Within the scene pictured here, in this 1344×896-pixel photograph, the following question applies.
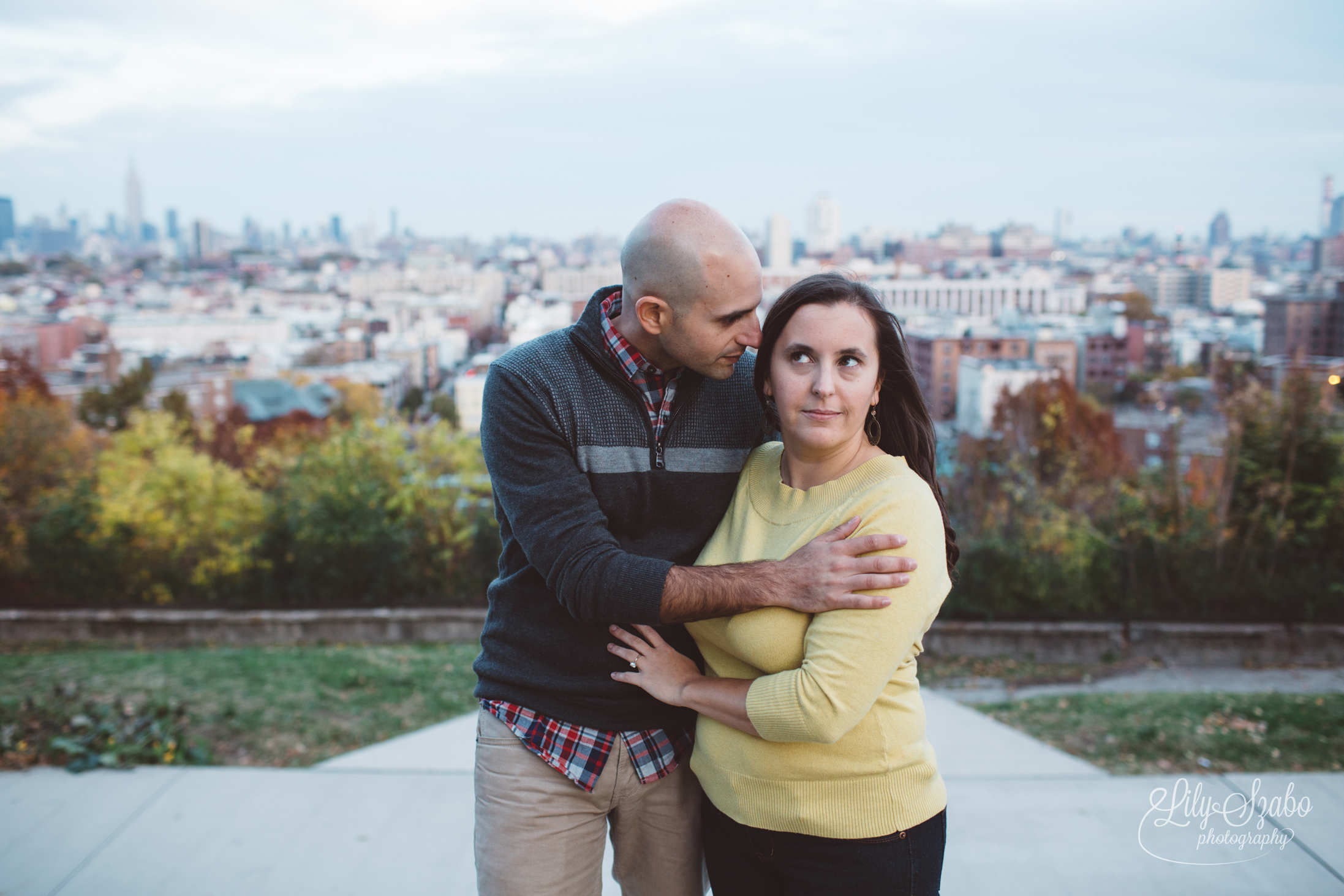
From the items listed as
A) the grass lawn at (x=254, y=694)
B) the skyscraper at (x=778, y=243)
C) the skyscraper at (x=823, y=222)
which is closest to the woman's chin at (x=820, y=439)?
the grass lawn at (x=254, y=694)

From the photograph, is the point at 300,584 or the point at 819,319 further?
the point at 300,584

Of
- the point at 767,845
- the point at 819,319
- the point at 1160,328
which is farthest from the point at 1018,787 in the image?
the point at 1160,328

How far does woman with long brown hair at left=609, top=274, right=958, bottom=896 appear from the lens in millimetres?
1326

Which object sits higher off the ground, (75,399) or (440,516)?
(440,516)

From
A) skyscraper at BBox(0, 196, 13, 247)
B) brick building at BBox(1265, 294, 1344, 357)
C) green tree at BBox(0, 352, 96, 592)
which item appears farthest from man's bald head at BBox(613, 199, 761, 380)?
skyscraper at BBox(0, 196, 13, 247)

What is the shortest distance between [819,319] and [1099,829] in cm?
212

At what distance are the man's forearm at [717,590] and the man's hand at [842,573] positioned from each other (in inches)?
0.8

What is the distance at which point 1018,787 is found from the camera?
3018 millimetres

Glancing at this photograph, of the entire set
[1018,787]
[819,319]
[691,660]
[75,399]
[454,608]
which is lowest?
[75,399]

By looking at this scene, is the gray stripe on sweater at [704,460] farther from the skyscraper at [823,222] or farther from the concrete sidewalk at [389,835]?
the skyscraper at [823,222]

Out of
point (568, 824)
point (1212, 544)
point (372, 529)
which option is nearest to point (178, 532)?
point (372, 529)

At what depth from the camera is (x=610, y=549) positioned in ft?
4.76

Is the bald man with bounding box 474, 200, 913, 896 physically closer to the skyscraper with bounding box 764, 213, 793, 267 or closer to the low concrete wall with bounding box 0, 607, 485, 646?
the low concrete wall with bounding box 0, 607, 485, 646

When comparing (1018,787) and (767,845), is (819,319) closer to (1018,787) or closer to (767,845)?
(767,845)
